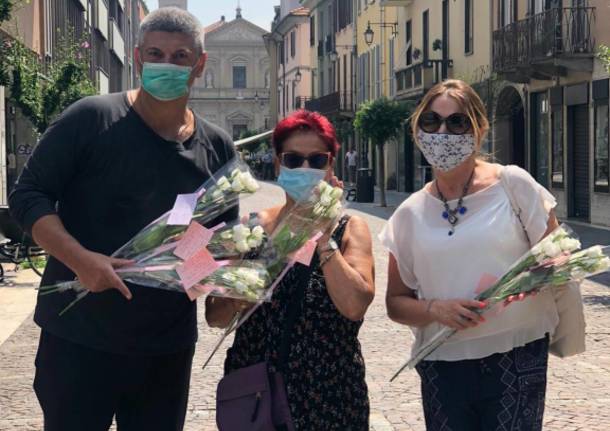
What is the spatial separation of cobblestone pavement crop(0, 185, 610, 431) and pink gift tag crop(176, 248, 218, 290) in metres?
1.89

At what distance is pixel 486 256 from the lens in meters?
3.31

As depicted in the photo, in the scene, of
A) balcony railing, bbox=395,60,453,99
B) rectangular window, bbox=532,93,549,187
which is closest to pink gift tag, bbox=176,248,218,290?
rectangular window, bbox=532,93,549,187

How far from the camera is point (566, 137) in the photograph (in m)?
23.1

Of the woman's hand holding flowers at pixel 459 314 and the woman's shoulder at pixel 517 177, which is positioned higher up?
the woman's shoulder at pixel 517 177

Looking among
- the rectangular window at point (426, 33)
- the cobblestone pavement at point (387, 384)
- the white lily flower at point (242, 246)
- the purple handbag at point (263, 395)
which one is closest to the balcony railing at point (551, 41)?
the rectangular window at point (426, 33)

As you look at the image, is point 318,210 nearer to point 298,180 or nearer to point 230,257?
point 298,180

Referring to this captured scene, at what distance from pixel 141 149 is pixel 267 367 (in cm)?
78

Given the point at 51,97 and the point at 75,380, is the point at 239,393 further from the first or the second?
the point at 51,97

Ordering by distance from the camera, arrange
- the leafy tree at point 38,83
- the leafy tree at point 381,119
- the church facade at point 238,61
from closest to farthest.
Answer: the leafy tree at point 38,83, the leafy tree at point 381,119, the church facade at point 238,61

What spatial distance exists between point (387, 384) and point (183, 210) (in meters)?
4.24

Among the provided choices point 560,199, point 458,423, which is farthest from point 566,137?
point 458,423

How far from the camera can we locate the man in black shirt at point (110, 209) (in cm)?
324

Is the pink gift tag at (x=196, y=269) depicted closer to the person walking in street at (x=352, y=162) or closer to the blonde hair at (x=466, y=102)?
the blonde hair at (x=466, y=102)

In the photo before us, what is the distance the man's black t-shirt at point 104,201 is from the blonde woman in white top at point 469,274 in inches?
31.8
